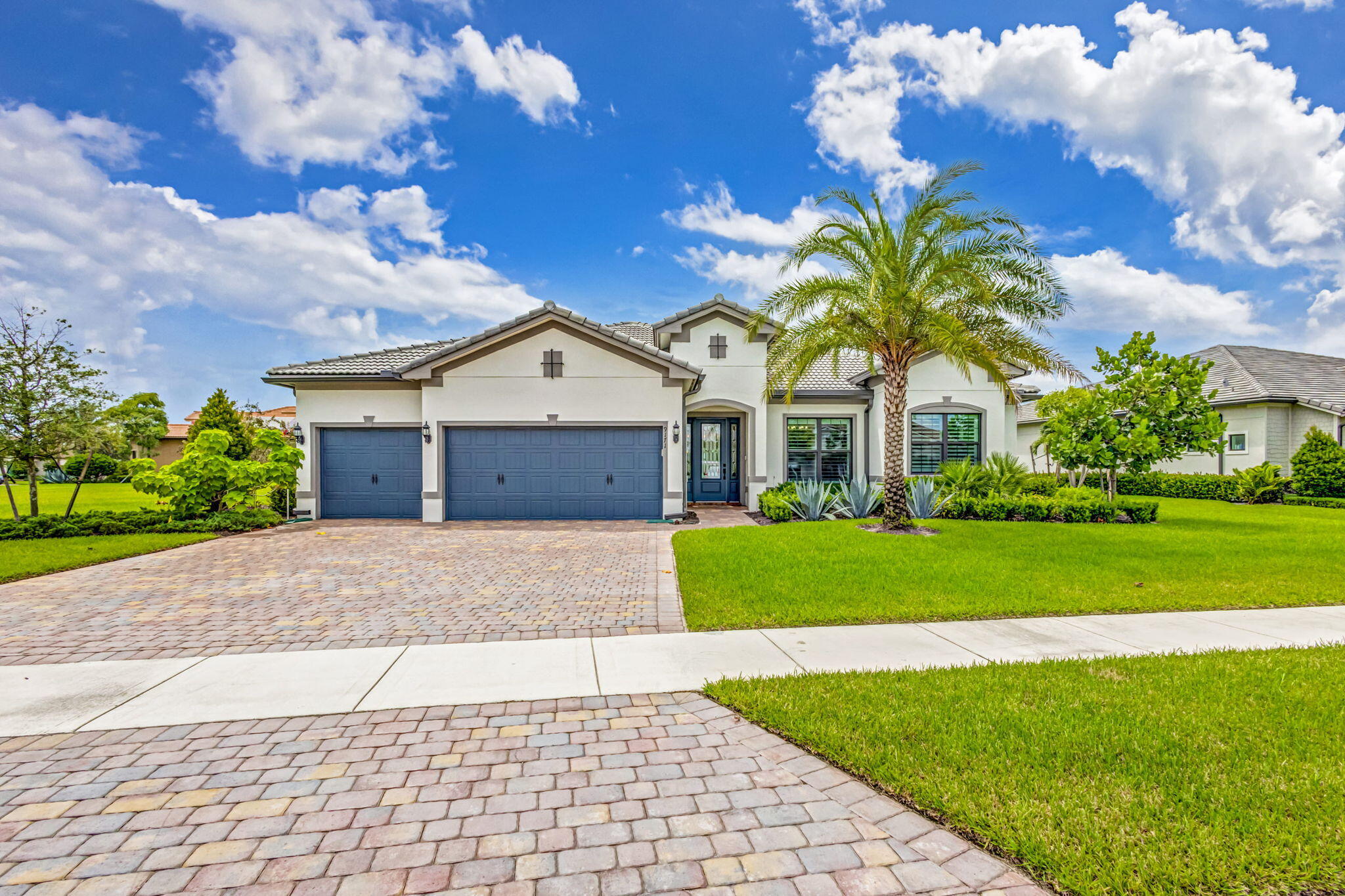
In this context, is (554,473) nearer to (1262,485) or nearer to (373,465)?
(373,465)

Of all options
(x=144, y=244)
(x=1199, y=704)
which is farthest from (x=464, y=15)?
(x=1199, y=704)

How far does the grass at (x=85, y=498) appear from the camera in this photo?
19.7 meters

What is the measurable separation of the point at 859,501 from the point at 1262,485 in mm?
15842

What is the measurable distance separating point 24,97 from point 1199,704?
19.9 m

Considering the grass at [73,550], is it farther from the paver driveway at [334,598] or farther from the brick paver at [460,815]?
the brick paver at [460,815]

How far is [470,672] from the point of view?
4.78 m

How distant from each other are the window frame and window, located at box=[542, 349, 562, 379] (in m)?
7.16

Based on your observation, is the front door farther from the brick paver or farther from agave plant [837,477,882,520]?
the brick paver

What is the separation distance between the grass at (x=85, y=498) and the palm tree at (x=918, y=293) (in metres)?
17.7

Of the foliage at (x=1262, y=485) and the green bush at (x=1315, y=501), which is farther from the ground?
the foliage at (x=1262, y=485)

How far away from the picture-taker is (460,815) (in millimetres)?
2867

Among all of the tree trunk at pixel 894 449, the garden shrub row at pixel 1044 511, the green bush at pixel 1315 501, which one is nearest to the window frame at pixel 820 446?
the garden shrub row at pixel 1044 511

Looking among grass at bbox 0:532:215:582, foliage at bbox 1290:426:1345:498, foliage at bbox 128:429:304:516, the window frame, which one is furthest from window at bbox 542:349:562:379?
foliage at bbox 1290:426:1345:498

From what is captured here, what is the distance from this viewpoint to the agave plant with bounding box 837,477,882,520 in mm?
14625
